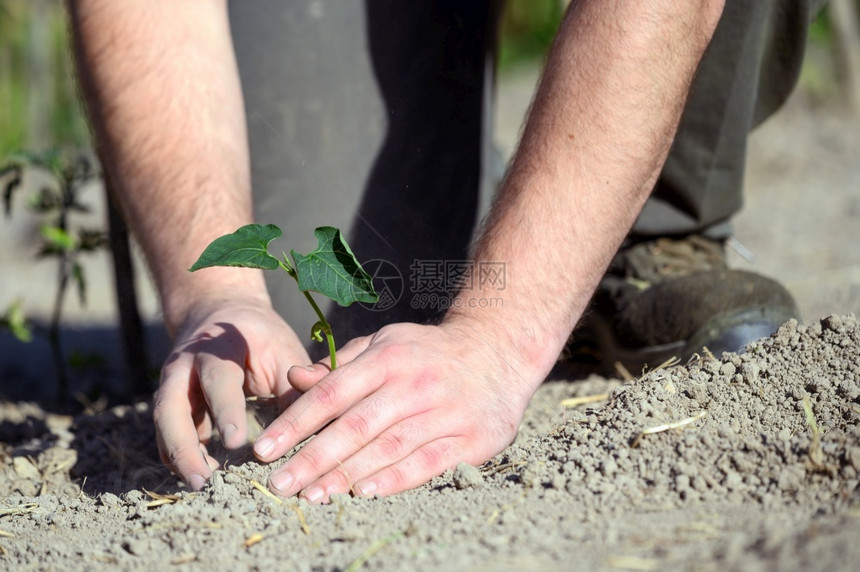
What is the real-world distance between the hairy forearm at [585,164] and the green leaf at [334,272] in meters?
0.26

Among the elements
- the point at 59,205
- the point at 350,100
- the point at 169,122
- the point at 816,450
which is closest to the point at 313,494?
the point at 816,450

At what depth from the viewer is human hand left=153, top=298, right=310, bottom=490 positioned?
1424 mm

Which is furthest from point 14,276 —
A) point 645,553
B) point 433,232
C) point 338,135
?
point 645,553

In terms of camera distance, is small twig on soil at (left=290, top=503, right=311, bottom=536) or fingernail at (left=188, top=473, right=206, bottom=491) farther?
fingernail at (left=188, top=473, right=206, bottom=491)

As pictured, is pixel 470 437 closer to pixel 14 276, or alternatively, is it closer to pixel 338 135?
pixel 338 135

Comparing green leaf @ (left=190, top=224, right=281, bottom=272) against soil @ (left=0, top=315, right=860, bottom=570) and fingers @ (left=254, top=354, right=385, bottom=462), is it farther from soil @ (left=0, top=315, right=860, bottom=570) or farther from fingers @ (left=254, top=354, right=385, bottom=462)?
soil @ (left=0, top=315, right=860, bottom=570)

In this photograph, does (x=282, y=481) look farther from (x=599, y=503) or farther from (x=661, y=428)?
(x=661, y=428)

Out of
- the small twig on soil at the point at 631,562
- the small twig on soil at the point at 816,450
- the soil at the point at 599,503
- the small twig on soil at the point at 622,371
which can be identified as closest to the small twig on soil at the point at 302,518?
the soil at the point at 599,503

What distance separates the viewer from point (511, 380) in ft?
4.87

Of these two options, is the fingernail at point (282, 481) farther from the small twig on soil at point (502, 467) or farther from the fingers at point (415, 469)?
the small twig on soil at point (502, 467)

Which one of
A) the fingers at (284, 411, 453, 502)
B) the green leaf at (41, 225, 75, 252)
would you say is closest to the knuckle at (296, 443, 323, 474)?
the fingers at (284, 411, 453, 502)

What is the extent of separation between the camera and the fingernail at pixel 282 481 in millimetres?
1313

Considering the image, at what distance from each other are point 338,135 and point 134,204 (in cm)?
71

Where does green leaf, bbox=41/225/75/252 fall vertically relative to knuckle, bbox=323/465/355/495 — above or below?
above
